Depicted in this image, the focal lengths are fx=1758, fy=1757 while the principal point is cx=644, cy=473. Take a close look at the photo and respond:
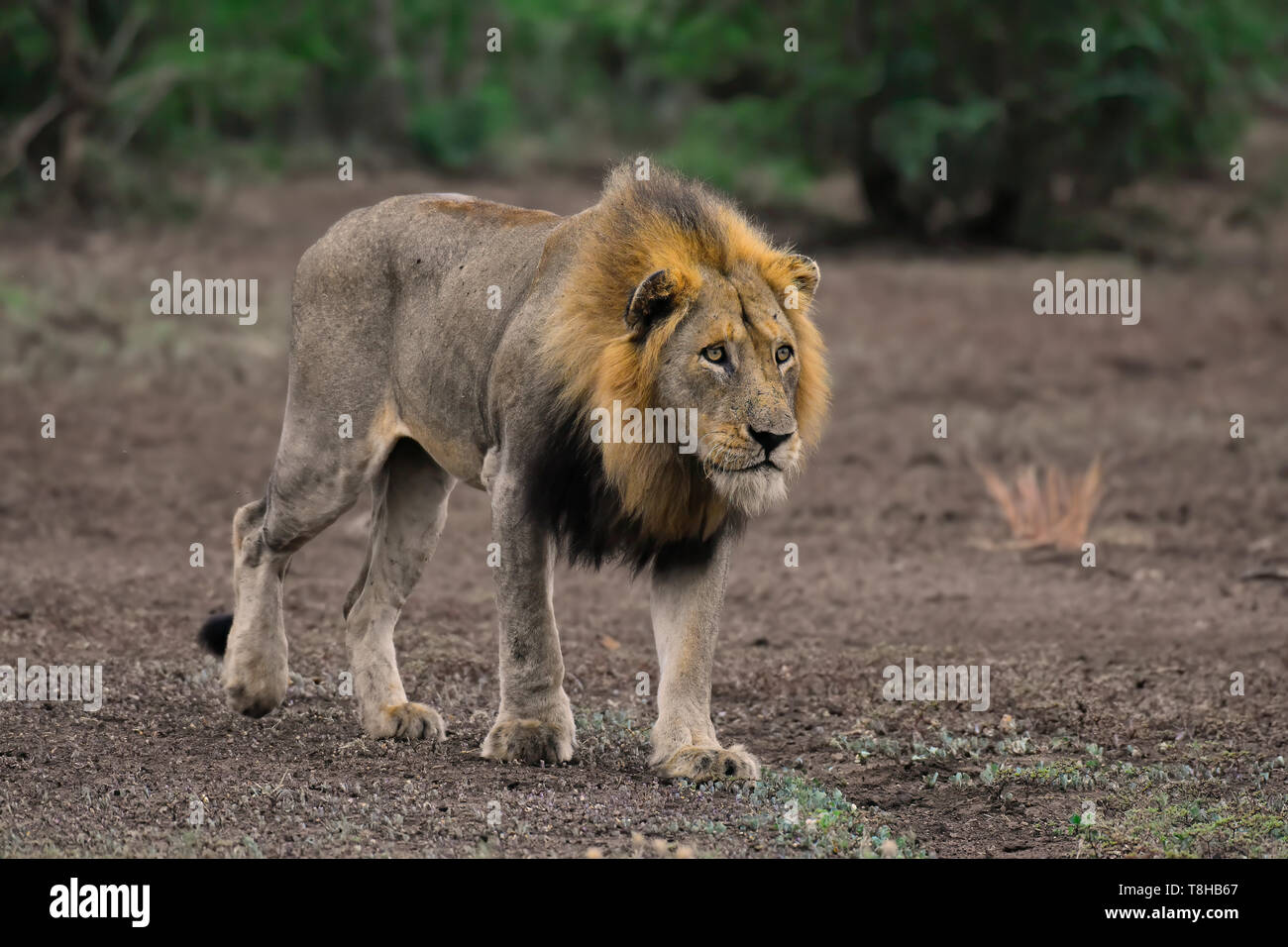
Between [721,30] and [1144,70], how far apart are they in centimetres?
547

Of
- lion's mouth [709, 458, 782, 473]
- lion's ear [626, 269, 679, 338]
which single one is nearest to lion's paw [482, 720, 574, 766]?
lion's mouth [709, 458, 782, 473]

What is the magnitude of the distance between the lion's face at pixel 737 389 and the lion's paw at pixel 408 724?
5.76ft

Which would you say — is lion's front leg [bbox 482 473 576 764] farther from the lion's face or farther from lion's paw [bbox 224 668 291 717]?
lion's paw [bbox 224 668 291 717]

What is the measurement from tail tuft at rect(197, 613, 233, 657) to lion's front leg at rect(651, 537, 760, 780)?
7.45 ft

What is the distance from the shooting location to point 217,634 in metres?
7.87

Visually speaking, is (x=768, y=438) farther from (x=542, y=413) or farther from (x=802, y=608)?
(x=802, y=608)

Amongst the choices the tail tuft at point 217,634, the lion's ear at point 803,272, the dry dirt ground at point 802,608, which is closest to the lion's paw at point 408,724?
the dry dirt ground at point 802,608

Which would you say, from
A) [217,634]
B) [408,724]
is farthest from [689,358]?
[217,634]

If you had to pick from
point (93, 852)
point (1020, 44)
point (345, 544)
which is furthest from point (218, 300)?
point (93, 852)

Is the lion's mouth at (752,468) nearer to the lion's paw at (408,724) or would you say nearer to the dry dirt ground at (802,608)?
the dry dirt ground at (802,608)

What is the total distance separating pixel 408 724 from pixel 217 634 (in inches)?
46.9

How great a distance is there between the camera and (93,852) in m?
5.52

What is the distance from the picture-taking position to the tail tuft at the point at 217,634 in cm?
787

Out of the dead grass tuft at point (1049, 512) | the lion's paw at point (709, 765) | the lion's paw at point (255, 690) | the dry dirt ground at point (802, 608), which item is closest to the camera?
the dry dirt ground at point (802, 608)
